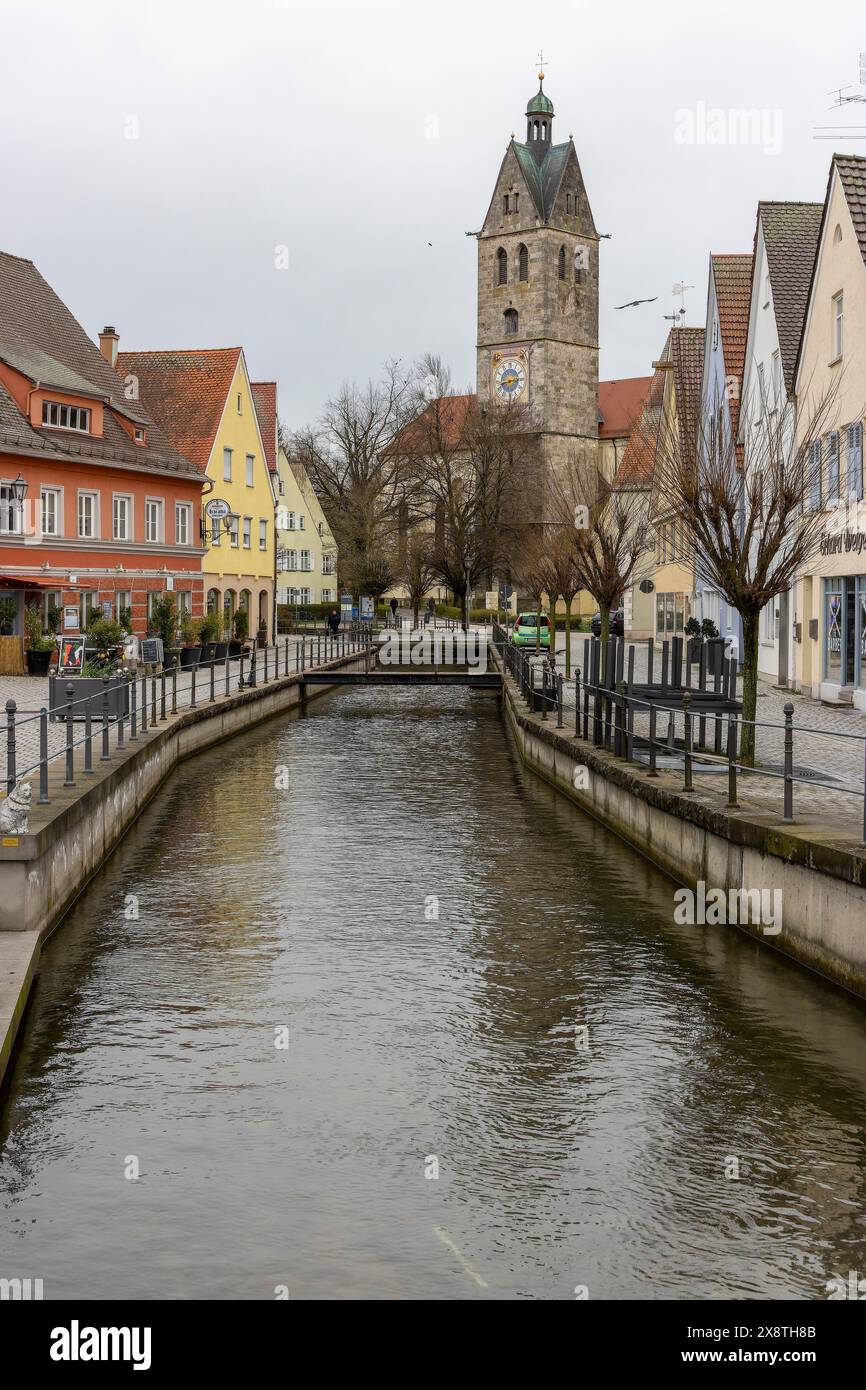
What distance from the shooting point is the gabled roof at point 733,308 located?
3994 cm

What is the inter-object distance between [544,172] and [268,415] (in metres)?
50.3

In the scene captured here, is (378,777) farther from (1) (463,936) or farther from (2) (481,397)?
(2) (481,397)

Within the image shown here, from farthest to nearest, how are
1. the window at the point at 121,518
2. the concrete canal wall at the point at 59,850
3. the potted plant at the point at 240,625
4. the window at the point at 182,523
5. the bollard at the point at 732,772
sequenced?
the potted plant at the point at 240,625
the window at the point at 182,523
the window at the point at 121,518
the bollard at the point at 732,772
the concrete canal wall at the point at 59,850

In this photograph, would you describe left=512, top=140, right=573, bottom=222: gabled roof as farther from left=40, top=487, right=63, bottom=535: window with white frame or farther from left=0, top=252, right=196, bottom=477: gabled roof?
left=40, top=487, right=63, bottom=535: window with white frame

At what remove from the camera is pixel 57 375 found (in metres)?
40.1

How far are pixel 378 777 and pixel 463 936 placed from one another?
1103 centimetres

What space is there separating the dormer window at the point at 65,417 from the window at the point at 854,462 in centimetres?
2146

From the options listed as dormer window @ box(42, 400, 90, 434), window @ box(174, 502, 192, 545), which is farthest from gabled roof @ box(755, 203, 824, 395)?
window @ box(174, 502, 192, 545)

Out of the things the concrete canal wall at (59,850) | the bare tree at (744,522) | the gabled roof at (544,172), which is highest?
the gabled roof at (544,172)

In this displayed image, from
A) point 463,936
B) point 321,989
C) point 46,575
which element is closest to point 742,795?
point 463,936

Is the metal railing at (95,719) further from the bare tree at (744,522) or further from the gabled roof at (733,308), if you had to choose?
the gabled roof at (733,308)

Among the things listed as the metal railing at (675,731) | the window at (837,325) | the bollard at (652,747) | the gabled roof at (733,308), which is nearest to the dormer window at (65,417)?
the gabled roof at (733,308)

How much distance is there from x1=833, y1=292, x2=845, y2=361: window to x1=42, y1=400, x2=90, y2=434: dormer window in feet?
67.7
